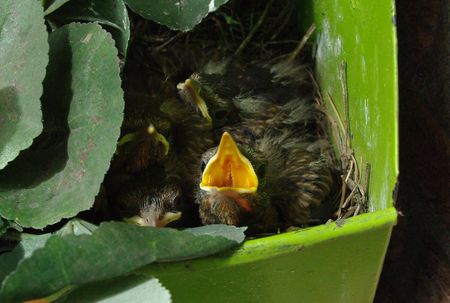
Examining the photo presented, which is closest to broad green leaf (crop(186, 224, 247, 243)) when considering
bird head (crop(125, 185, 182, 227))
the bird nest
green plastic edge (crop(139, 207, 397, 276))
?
green plastic edge (crop(139, 207, 397, 276))

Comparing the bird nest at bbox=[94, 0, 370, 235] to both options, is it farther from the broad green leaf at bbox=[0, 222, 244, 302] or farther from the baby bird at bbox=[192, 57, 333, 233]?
the broad green leaf at bbox=[0, 222, 244, 302]

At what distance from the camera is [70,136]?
846mm

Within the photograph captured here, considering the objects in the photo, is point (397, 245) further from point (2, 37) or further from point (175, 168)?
point (2, 37)

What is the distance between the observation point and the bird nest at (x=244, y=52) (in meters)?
1.12

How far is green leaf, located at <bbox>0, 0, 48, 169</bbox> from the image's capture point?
80cm

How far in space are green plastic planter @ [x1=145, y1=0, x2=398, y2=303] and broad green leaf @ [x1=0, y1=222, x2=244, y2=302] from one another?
0.04 metres

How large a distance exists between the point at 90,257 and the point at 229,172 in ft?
0.94

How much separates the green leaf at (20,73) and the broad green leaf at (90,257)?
0.15m

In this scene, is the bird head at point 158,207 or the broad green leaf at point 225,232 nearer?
the broad green leaf at point 225,232

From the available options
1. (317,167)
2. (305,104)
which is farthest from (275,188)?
(305,104)

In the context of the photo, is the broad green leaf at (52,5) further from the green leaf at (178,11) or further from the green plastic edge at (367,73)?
the green plastic edge at (367,73)

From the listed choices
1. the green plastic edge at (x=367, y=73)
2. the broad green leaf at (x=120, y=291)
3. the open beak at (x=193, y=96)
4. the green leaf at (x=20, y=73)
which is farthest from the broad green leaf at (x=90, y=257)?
the open beak at (x=193, y=96)

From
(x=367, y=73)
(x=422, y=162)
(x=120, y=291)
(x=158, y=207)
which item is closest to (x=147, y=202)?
(x=158, y=207)

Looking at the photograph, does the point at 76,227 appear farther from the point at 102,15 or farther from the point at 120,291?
the point at 102,15
